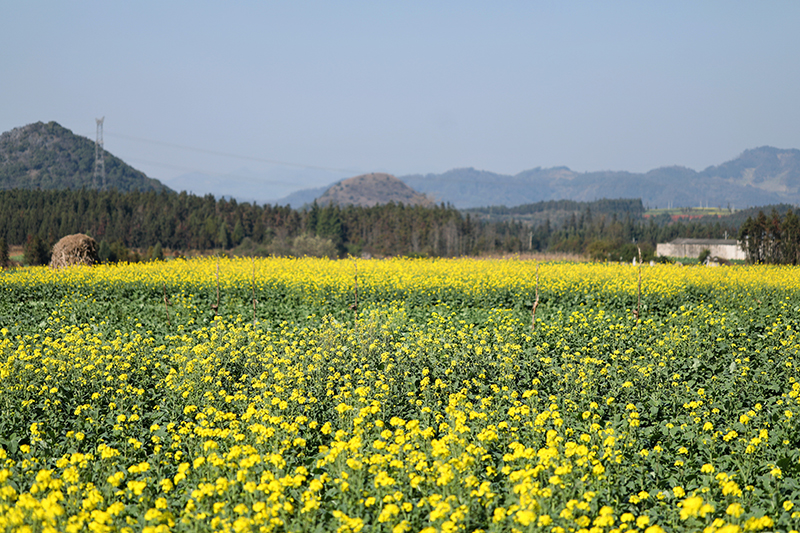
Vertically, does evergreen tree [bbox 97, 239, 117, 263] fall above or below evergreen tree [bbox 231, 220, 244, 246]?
below

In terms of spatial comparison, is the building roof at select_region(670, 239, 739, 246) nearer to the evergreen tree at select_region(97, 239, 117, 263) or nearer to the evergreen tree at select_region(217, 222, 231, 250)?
the evergreen tree at select_region(217, 222, 231, 250)

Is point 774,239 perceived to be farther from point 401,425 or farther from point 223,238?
point 223,238

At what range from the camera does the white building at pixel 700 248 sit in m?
98.8

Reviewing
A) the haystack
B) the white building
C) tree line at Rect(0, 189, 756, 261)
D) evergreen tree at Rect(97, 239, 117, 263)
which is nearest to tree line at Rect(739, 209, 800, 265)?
tree line at Rect(0, 189, 756, 261)

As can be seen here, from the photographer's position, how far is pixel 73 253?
25.2 metres

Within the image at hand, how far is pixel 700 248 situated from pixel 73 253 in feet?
371

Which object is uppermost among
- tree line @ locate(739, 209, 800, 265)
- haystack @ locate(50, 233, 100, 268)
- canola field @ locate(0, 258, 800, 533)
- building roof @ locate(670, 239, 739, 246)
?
building roof @ locate(670, 239, 739, 246)

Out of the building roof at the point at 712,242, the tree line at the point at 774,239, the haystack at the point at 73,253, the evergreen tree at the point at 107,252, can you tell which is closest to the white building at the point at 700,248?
the building roof at the point at 712,242

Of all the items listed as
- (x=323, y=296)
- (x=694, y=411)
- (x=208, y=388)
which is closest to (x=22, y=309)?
(x=323, y=296)

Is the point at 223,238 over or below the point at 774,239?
over

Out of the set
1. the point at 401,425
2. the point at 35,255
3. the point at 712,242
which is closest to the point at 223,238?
the point at 35,255

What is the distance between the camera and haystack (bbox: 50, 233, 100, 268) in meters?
25.2

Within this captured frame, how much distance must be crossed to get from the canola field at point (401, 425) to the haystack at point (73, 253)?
11433mm

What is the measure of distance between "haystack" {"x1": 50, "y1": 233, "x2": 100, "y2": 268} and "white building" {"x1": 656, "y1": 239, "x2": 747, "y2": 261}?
321 feet
